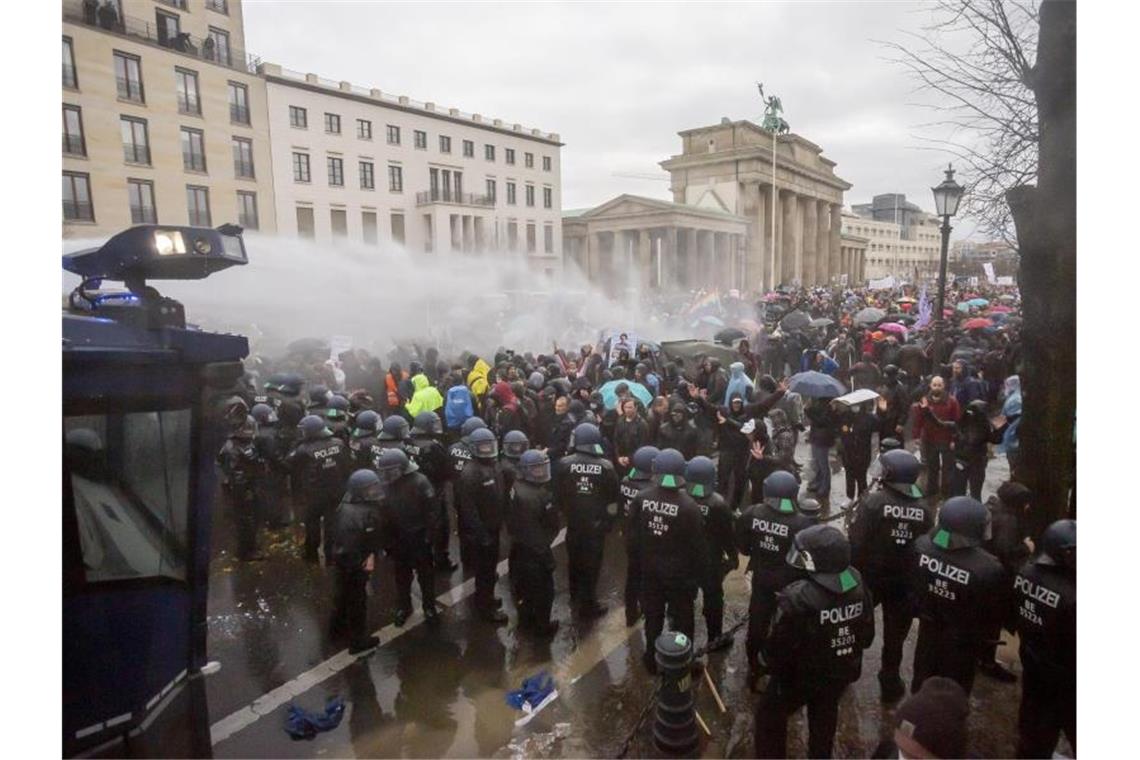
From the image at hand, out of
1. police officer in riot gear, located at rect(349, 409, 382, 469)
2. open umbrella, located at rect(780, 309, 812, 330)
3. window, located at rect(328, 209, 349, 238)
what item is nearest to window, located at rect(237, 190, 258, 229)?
window, located at rect(328, 209, 349, 238)

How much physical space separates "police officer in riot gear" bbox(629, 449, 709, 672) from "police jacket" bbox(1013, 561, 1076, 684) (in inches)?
77.8

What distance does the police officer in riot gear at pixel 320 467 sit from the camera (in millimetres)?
6688

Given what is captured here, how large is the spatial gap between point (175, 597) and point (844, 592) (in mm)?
3510

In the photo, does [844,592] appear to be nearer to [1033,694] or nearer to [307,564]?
[1033,694]

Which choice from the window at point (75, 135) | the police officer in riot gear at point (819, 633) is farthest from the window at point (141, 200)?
the police officer in riot gear at point (819, 633)

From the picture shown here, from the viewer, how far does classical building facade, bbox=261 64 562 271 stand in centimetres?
2973

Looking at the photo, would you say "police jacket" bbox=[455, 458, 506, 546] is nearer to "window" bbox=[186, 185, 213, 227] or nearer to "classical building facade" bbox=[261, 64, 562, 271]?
"window" bbox=[186, 185, 213, 227]

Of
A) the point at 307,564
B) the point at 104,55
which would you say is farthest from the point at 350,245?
the point at 307,564

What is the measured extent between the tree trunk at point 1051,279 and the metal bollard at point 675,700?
3.03 m

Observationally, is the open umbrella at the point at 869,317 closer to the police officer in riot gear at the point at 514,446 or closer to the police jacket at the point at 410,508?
the police officer in riot gear at the point at 514,446

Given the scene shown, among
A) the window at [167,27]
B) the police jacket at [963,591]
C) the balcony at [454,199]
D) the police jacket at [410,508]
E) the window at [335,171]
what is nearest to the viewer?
the police jacket at [963,591]

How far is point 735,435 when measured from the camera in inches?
309

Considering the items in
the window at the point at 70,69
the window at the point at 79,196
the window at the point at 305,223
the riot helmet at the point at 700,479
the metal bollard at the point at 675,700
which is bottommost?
the metal bollard at the point at 675,700

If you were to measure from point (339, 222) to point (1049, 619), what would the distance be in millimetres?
33806
